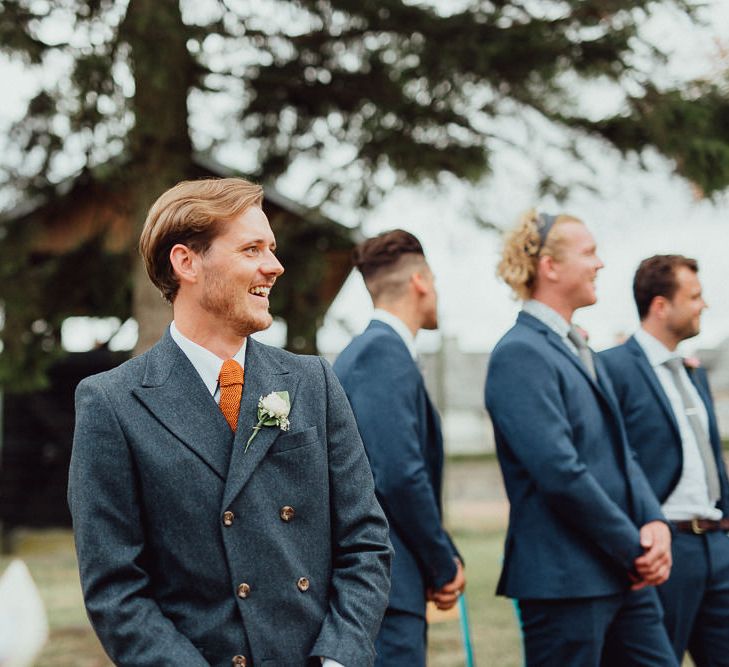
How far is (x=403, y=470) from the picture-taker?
348 centimetres

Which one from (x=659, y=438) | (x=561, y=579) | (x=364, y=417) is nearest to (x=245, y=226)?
(x=364, y=417)

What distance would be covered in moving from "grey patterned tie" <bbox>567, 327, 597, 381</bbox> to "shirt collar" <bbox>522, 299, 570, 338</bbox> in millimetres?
38

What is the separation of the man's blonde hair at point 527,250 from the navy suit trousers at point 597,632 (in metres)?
1.23

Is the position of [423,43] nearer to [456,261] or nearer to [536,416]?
[456,261]


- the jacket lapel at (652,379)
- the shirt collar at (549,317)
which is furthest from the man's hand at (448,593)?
the jacket lapel at (652,379)

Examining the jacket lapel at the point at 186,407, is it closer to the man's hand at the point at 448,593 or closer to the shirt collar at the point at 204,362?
the shirt collar at the point at 204,362

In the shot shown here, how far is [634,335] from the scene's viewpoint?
15.0 ft

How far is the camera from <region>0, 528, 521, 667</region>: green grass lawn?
6805 millimetres

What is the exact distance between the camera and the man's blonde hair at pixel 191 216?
7.60 ft

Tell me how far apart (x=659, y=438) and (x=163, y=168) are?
12.1ft

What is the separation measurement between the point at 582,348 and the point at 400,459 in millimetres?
928

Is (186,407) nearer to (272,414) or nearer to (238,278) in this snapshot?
(272,414)

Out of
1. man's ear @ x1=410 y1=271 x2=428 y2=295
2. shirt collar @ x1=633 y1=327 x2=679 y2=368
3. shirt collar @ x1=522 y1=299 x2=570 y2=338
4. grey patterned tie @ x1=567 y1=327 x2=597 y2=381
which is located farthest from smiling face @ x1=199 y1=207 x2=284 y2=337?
shirt collar @ x1=633 y1=327 x2=679 y2=368

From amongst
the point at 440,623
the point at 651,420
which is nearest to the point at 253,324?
the point at 651,420
